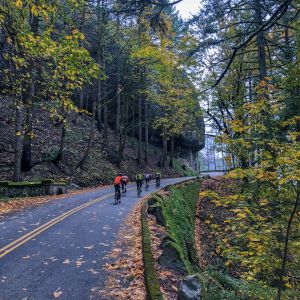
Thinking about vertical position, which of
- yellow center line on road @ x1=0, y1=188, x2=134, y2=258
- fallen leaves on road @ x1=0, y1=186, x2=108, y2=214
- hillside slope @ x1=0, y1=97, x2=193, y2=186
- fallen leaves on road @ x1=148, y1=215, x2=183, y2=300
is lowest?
fallen leaves on road @ x1=148, y1=215, x2=183, y2=300

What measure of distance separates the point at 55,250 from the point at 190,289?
4.42 m

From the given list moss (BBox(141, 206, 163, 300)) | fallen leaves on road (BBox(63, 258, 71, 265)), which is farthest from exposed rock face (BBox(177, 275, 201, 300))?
Answer: fallen leaves on road (BBox(63, 258, 71, 265))

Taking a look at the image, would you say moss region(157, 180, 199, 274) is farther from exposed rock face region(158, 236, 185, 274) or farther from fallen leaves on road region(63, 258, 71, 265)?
fallen leaves on road region(63, 258, 71, 265)

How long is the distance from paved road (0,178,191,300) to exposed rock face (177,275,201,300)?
1725mm

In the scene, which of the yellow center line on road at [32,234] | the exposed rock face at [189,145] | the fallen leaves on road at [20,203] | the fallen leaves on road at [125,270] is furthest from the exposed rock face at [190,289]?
the exposed rock face at [189,145]

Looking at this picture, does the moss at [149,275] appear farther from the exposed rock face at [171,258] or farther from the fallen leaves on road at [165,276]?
the exposed rock face at [171,258]

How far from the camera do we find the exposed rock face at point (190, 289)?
196 inches

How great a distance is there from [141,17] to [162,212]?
25.0 ft

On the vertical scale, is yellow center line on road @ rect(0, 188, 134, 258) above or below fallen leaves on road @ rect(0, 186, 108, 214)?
below

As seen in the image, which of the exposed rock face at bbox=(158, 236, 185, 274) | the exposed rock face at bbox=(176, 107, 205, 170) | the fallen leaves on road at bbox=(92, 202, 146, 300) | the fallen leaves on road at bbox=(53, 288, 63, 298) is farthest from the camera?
the exposed rock face at bbox=(176, 107, 205, 170)

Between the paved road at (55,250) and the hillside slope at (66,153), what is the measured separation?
9692 millimetres

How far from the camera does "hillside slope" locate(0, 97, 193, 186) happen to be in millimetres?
23375

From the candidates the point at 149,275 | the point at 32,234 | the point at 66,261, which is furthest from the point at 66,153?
the point at 149,275

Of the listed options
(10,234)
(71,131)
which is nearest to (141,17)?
(10,234)
